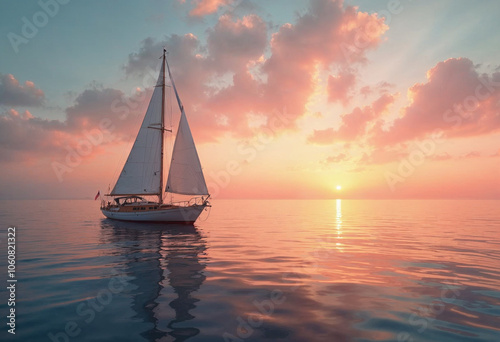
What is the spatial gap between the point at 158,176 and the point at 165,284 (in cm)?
3195

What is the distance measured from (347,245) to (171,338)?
18.1 meters

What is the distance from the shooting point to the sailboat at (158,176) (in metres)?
36.1

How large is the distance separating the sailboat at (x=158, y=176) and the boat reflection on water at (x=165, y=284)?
52.6 ft

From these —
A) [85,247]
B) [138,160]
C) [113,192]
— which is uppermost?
[138,160]

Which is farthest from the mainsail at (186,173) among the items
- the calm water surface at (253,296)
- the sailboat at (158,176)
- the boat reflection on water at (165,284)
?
the calm water surface at (253,296)

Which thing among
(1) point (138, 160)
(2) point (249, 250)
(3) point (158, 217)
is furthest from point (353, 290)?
(1) point (138, 160)

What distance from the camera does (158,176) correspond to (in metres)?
40.8

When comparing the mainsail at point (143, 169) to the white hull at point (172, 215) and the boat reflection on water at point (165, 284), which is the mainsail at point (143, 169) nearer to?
the white hull at point (172, 215)

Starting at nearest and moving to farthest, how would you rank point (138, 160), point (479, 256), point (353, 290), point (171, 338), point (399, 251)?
1. point (171, 338)
2. point (353, 290)
3. point (479, 256)
4. point (399, 251)
5. point (138, 160)

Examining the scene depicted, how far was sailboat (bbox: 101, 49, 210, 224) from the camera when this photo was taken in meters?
36.1

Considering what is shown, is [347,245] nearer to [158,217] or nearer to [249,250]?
[249,250]

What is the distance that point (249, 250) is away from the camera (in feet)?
63.8

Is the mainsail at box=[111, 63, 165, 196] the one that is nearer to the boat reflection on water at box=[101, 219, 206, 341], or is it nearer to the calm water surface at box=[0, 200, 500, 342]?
the boat reflection on water at box=[101, 219, 206, 341]

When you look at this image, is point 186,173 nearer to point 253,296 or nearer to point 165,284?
point 165,284
